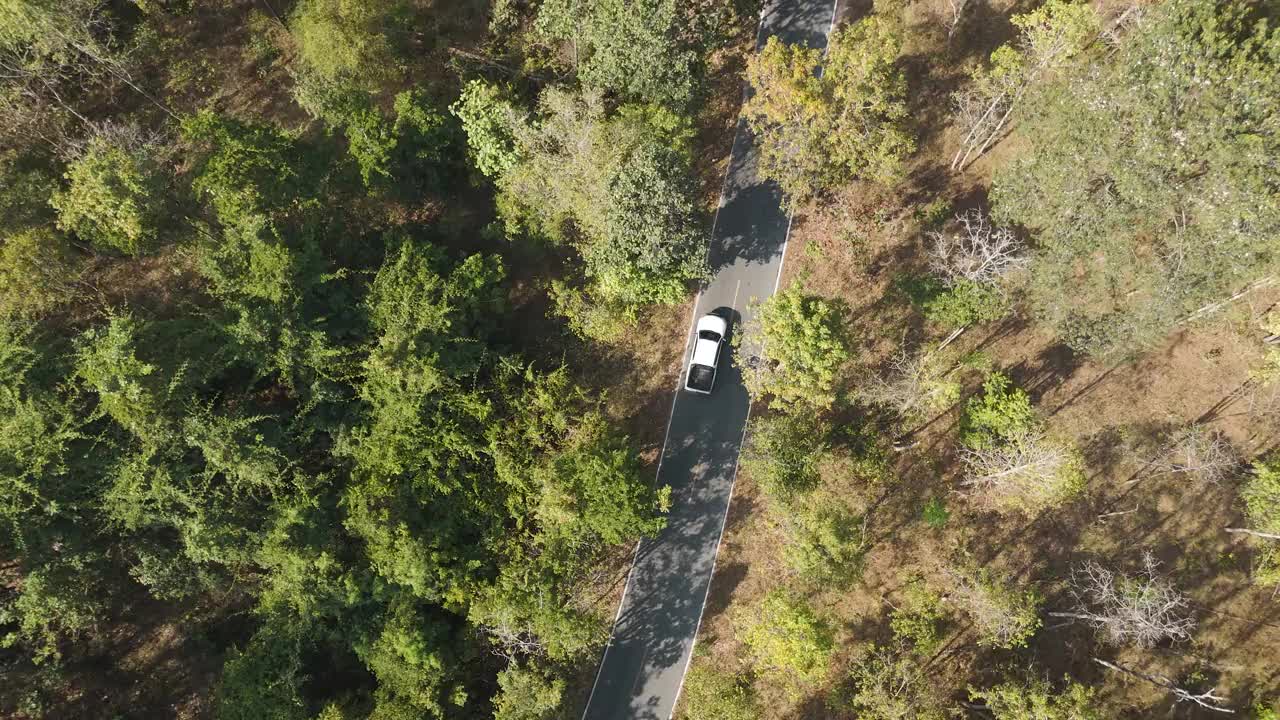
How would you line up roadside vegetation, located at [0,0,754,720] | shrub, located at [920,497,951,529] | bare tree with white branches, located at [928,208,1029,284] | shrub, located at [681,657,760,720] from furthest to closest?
1. shrub, located at [920,497,951,529]
2. shrub, located at [681,657,760,720]
3. bare tree with white branches, located at [928,208,1029,284]
4. roadside vegetation, located at [0,0,754,720]

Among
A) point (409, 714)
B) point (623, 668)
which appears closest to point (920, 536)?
point (623, 668)

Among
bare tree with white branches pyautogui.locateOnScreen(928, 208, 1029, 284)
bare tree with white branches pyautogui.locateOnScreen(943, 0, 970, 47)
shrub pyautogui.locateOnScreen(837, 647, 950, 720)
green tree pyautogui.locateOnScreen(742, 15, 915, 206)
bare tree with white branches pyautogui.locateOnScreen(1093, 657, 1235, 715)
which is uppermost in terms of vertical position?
bare tree with white branches pyautogui.locateOnScreen(943, 0, 970, 47)

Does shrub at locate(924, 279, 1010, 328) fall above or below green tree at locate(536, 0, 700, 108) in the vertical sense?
below

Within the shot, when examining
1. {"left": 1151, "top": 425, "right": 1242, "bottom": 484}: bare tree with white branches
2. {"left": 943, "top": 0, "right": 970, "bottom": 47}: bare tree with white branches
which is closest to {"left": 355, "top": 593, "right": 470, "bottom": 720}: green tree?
{"left": 1151, "top": 425, "right": 1242, "bottom": 484}: bare tree with white branches

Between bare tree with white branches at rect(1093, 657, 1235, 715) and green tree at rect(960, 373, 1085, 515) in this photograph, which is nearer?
green tree at rect(960, 373, 1085, 515)

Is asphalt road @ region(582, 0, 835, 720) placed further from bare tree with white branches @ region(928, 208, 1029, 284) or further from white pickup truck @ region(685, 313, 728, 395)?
bare tree with white branches @ region(928, 208, 1029, 284)

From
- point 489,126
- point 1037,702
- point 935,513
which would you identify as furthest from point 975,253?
point 489,126

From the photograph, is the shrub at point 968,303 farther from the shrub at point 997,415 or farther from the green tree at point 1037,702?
the green tree at point 1037,702

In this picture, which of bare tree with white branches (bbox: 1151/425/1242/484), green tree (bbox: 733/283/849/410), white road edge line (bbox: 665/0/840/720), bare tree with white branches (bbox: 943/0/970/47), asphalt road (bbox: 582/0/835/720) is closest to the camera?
green tree (bbox: 733/283/849/410)
